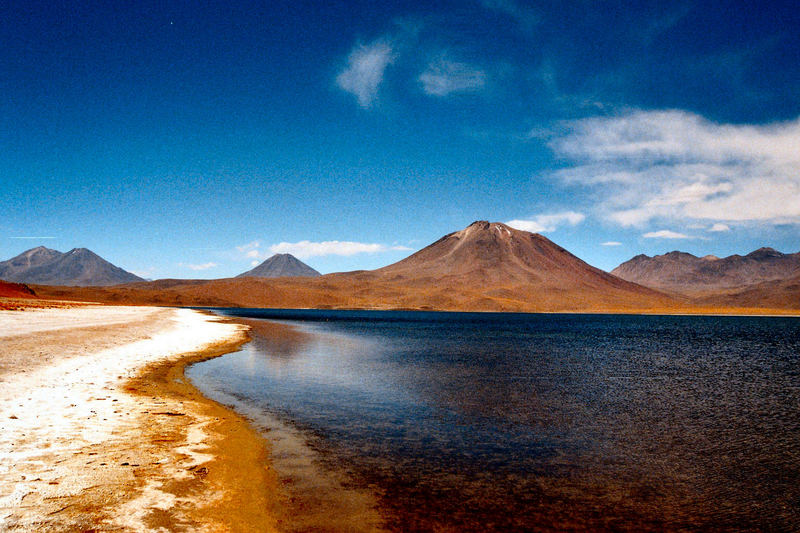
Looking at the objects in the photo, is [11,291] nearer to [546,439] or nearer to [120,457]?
[120,457]

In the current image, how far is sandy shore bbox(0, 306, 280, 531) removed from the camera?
7.95 metres

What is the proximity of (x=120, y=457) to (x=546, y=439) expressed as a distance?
1304 cm

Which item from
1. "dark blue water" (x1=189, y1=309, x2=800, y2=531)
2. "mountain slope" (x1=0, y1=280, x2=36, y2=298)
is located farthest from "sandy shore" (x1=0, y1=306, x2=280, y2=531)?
"mountain slope" (x1=0, y1=280, x2=36, y2=298)

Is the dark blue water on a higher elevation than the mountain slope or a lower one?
lower

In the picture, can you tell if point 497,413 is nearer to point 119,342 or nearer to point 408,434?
point 408,434

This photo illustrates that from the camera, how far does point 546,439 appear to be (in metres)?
15.7

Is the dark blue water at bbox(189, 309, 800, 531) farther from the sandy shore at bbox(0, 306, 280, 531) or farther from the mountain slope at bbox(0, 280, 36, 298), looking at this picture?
the mountain slope at bbox(0, 280, 36, 298)

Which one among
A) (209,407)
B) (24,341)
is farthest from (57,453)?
(24,341)

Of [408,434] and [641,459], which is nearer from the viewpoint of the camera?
[641,459]

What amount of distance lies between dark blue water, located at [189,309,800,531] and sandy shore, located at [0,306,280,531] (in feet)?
8.33

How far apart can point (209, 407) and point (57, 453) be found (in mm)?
7478

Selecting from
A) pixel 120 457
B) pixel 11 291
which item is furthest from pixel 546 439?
pixel 11 291

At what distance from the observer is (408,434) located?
15.9 meters

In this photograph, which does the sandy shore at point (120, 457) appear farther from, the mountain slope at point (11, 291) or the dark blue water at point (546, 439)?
the mountain slope at point (11, 291)
